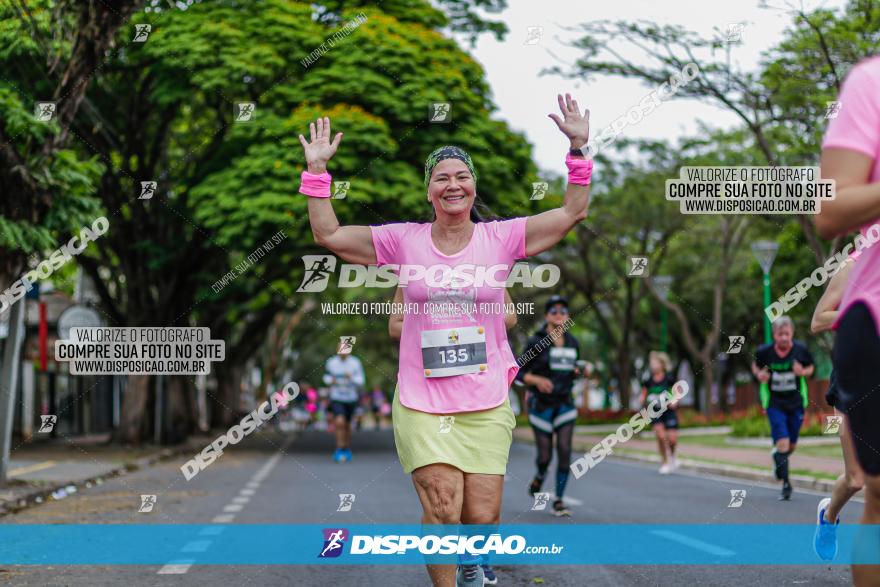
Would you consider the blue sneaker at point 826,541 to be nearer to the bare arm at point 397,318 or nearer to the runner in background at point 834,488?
the runner in background at point 834,488

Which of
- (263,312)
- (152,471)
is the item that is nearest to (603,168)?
(263,312)

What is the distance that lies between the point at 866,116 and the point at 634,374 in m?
71.0

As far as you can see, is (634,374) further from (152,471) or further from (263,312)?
(152,471)

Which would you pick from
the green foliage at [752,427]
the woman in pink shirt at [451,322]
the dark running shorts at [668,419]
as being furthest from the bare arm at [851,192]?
the green foliage at [752,427]

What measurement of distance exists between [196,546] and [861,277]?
6.36 meters

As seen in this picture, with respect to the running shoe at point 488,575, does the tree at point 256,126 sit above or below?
above

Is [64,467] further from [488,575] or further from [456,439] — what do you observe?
[456,439]

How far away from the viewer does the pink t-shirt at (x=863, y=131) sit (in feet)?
9.25

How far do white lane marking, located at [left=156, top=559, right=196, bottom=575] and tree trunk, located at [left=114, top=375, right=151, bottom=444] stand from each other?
1705 cm

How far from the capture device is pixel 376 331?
5725 centimetres

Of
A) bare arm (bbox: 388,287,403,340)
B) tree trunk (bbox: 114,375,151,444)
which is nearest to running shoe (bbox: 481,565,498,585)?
bare arm (bbox: 388,287,403,340)

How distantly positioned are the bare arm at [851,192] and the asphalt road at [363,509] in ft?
13.2

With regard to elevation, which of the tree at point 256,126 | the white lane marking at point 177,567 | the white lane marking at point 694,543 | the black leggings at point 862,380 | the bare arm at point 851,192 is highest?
the tree at point 256,126

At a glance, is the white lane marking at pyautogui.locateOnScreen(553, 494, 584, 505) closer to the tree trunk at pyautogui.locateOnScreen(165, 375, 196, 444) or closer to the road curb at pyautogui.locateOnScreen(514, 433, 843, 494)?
the road curb at pyautogui.locateOnScreen(514, 433, 843, 494)
